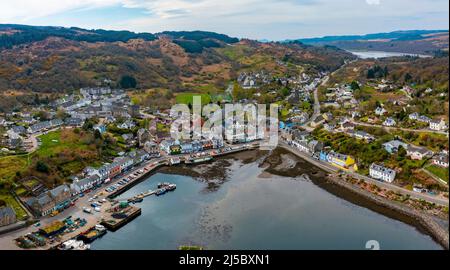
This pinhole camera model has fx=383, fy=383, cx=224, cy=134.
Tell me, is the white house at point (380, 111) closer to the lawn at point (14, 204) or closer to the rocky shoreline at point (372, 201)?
the rocky shoreline at point (372, 201)

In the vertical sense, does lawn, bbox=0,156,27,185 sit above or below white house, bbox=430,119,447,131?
below

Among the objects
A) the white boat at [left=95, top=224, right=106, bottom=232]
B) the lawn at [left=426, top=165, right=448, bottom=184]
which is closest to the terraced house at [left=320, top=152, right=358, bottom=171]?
the lawn at [left=426, top=165, right=448, bottom=184]

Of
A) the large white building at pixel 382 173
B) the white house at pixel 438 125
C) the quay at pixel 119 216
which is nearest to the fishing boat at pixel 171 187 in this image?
the quay at pixel 119 216

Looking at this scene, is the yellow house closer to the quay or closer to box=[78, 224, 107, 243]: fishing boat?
the quay

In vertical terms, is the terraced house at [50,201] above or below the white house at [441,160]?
below

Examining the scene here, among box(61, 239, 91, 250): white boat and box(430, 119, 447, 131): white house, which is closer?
box(61, 239, 91, 250): white boat

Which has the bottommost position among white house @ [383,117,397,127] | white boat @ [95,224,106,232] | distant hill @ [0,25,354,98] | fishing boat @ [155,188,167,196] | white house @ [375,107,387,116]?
white boat @ [95,224,106,232]

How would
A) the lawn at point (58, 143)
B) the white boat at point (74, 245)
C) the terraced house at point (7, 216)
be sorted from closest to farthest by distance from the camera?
the white boat at point (74, 245)
the terraced house at point (7, 216)
the lawn at point (58, 143)
